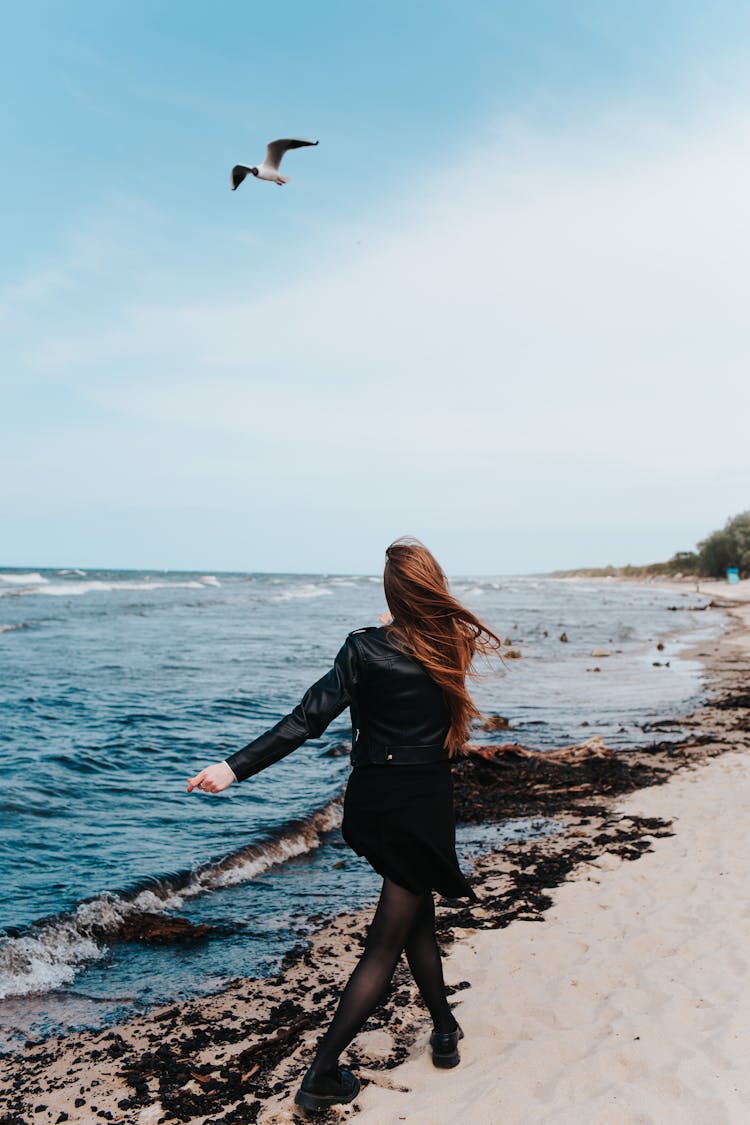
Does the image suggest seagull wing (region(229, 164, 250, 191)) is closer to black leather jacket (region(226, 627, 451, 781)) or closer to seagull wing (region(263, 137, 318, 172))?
seagull wing (region(263, 137, 318, 172))

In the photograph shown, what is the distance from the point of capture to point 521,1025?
386 cm

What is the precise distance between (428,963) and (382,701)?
46.5 inches

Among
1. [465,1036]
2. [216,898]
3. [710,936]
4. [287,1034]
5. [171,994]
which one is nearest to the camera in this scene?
[465,1036]

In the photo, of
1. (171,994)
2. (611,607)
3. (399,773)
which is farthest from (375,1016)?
(611,607)

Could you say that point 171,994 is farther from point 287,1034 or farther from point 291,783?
point 291,783

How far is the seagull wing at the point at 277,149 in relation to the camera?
277 inches

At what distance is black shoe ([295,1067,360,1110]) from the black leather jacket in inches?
50.0

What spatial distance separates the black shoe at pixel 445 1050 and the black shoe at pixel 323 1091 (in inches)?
16.7

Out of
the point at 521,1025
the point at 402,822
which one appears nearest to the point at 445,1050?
the point at 521,1025

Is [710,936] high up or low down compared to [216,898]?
up

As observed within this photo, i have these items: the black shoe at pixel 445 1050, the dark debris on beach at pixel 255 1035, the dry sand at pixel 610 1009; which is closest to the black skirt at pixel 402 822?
the black shoe at pixel 445 1050

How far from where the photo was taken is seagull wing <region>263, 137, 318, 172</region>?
704 cm

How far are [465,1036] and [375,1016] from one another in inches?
22.5

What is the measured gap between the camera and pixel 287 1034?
4102mm
